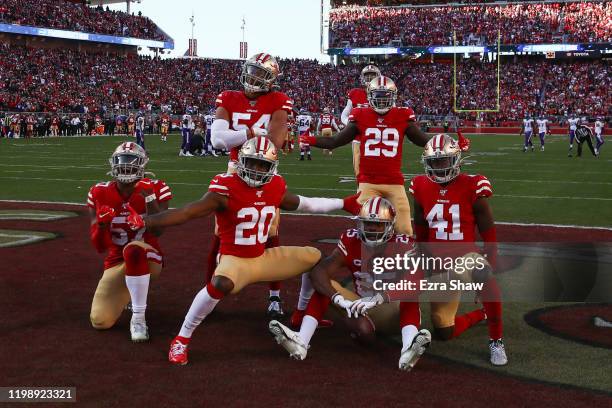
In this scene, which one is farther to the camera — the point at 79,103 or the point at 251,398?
the point at 79,103

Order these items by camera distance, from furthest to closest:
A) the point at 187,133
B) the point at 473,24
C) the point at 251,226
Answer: the point at 473,24, the point at 187,133, the point at 251,226

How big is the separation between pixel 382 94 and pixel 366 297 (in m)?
2.21

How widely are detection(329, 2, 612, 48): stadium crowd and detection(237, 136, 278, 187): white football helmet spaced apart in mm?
58621

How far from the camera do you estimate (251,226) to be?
5.20 meters

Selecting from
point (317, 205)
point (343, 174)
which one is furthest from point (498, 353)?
point (343, 174)

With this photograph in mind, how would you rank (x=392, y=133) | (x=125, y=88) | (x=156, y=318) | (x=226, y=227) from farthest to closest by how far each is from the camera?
(x=125, y=88)
(x=392, y=133)
(x=156, y=318)
(x=226, y=227)

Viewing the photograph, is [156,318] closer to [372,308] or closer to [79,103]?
[372,308]

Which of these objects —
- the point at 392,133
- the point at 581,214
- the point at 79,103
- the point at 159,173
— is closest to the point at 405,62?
the point at 79,103

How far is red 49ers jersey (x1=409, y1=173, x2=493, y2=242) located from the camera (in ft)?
17.5

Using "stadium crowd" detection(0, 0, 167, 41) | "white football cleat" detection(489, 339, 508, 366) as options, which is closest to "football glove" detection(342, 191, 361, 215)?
"white football cleat" detection(489, 339, 508, 366)

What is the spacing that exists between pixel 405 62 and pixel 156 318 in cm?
6124

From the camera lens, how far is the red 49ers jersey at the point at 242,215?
513cm

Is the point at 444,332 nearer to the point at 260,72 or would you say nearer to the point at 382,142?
the point at 382,142

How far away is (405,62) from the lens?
65062 mm
